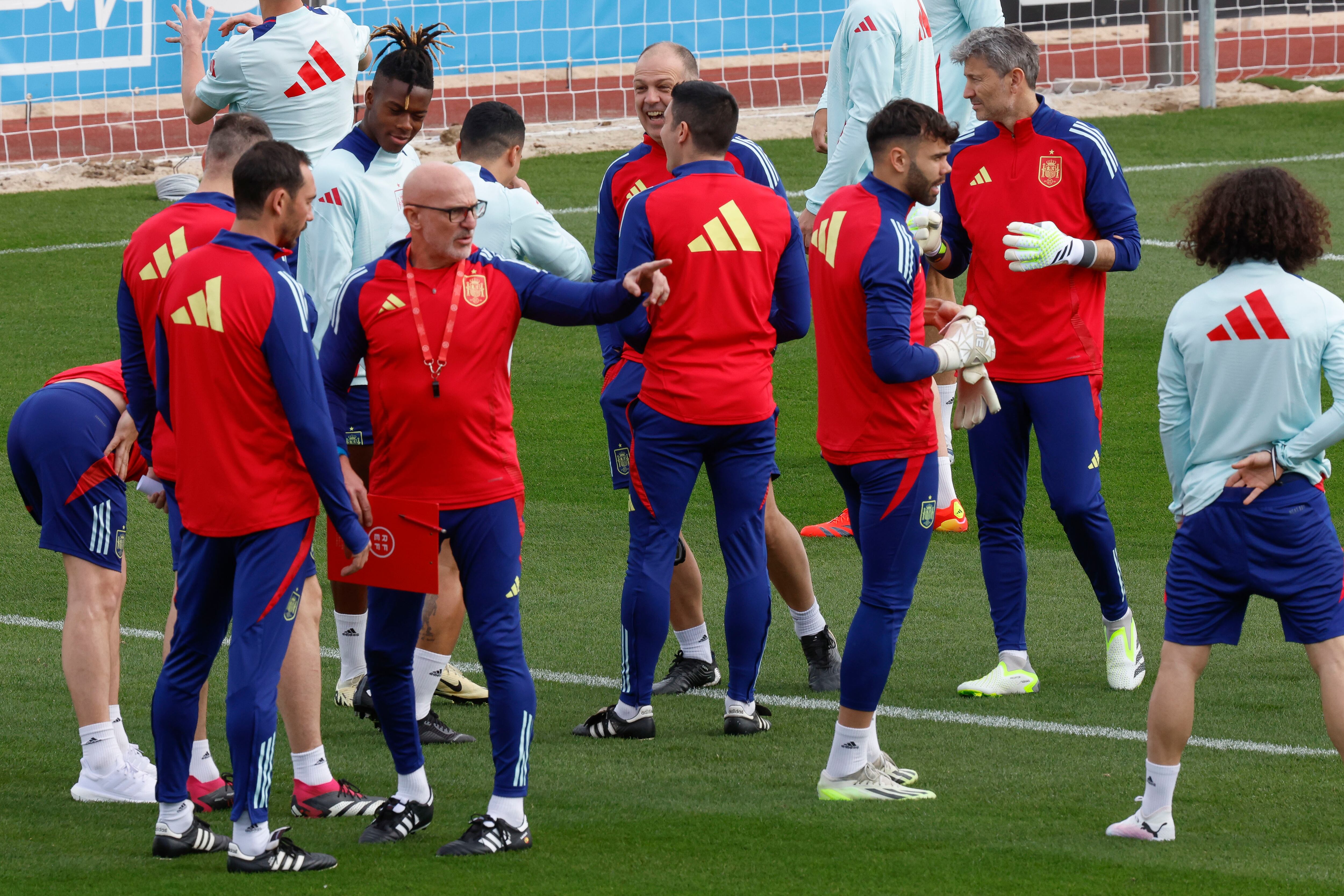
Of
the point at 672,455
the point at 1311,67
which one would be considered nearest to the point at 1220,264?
the point at 672,455

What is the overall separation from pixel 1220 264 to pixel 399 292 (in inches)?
83.0

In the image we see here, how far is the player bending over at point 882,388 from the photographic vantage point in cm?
507

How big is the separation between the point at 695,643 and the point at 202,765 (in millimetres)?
1923

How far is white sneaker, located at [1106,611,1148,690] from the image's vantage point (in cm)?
622

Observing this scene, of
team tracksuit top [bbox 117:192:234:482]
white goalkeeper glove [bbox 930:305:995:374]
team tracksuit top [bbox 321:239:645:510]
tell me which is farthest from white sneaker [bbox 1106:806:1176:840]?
team tracksuit top [bbox 117:192:234:482]

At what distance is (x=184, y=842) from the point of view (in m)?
4.59

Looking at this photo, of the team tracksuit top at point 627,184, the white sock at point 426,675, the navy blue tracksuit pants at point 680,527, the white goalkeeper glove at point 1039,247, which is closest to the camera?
the navy blue tracksuit pants at point 680,527

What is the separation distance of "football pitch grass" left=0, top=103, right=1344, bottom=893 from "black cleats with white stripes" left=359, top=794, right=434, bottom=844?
53 millimetres

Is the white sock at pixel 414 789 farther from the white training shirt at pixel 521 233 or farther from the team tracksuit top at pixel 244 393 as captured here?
the white training shirt at pixel 521 233

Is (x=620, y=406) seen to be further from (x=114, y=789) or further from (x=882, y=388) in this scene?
(x=114, y=789)

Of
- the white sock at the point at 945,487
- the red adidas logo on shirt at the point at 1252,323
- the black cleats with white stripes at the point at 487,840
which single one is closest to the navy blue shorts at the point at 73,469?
the black cleats with white stripes at the point at 487,840

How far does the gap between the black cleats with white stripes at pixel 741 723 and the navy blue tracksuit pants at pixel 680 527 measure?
0.04 meters

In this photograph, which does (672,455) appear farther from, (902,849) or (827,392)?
(902,849)

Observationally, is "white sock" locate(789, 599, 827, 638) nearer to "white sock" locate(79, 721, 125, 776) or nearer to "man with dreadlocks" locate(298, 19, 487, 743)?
"man with dreadlocks" locate(298, 19, 487, 743)
